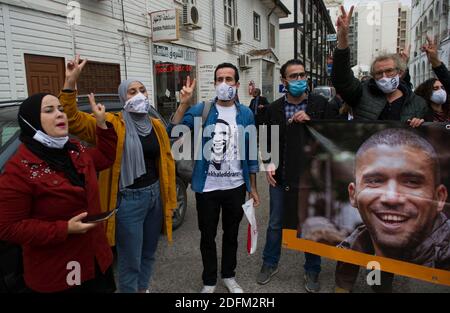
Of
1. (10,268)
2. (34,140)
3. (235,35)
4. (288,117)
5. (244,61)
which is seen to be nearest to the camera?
(34,140)

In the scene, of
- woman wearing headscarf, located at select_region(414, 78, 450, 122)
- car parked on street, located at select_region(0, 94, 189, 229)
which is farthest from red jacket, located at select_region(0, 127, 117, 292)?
woman wearing headscarf, located at select_region(414, 78, 450, 122)

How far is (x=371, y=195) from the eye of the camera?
9.47ft

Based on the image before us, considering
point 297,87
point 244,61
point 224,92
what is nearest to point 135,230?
point 224,92

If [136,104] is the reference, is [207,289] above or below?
below

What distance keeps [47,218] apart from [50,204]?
0.08m

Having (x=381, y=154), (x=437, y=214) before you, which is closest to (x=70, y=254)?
(x=381, y=154)

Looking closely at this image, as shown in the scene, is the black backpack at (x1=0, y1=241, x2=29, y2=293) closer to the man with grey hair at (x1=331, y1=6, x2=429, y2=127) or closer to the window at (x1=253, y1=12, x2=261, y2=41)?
the man with grey hair at (x1=331, y1=6, x2=429, y2=127)

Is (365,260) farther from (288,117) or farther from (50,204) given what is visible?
(50,204)

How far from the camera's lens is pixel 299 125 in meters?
3.11

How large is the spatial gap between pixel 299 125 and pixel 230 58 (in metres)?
13.2

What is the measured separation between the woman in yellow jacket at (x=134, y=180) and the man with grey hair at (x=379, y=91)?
1559 millimetres

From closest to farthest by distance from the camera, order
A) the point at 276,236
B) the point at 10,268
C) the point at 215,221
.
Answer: the point at 10,268 < the point at 215,221 < the point at 276,236

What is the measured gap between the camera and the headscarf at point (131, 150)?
2.57 m

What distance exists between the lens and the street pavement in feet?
10.7
